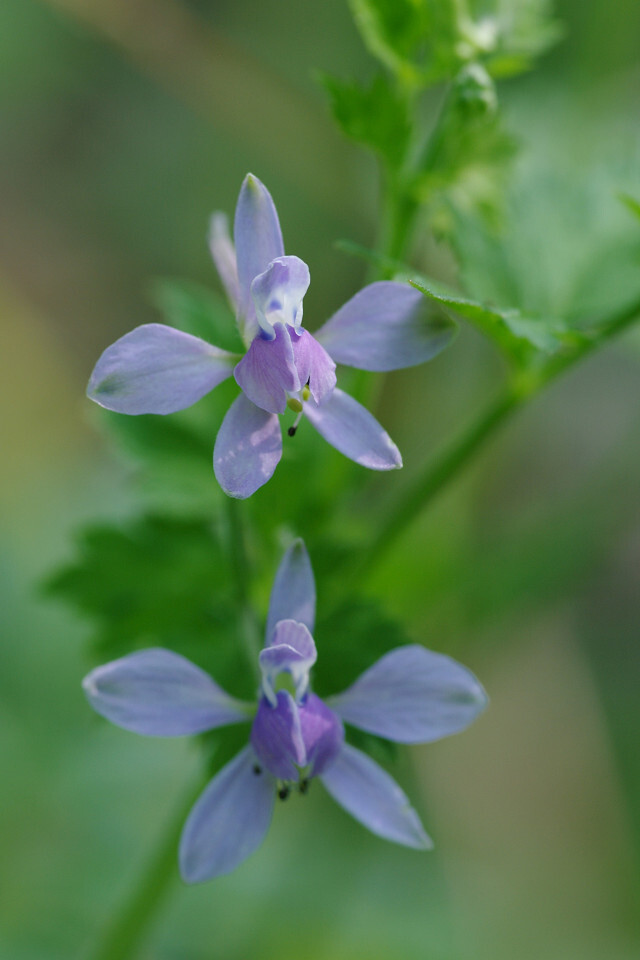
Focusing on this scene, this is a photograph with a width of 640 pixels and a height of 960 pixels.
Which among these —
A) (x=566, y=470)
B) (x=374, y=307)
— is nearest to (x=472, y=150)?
(x=374, y=307)

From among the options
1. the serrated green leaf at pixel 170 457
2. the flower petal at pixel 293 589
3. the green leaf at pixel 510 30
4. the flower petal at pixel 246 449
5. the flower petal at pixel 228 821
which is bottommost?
the flower petal at pixel 228 821

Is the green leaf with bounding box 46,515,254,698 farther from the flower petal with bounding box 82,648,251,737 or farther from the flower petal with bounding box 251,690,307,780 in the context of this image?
the flower petal with bounding box 251,690,307,780

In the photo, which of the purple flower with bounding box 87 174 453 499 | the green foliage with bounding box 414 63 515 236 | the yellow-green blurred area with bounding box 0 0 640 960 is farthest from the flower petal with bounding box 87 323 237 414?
the yellow-green blurred area with bounding box 0 0 640 960

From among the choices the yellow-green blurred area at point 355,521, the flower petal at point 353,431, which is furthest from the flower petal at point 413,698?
the yellow-green blurred area at point 355,521

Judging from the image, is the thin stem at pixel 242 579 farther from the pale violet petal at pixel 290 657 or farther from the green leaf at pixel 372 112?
the green leaf at pixel 372 112

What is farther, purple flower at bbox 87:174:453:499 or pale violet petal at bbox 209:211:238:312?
pale violet petal at bbox 209:211:238:312

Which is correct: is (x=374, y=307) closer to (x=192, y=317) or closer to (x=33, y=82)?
(x=192, y=317)
